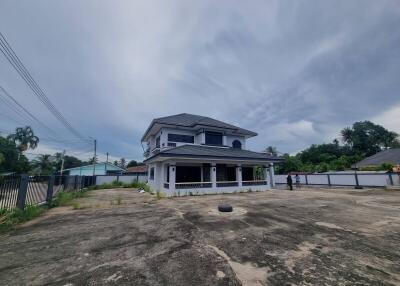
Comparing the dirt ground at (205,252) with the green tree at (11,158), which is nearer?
the dirt ground at (205,252)

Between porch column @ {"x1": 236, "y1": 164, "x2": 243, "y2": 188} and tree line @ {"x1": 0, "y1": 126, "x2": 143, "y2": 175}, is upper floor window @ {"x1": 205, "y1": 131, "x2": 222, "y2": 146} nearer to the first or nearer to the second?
porch column @ {"x1": 236, "y1": 164, "x2": 243, "y2": 188}

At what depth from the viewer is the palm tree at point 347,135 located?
64906mm

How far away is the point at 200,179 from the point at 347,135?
71065mm

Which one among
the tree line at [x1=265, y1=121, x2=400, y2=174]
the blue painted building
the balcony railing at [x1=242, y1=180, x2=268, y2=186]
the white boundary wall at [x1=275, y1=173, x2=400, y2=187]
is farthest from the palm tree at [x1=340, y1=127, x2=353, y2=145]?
the blue painted building

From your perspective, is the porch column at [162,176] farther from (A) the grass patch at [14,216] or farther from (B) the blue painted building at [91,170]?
(B) the blue painted building at [91,170]

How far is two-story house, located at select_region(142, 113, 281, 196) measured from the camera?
15789 mm

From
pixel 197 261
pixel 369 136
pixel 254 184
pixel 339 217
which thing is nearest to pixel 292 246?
pixel 197 261

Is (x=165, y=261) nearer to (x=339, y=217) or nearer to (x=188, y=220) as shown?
(x=188, y=220)

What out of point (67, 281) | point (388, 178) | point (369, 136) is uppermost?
point (369, 136)

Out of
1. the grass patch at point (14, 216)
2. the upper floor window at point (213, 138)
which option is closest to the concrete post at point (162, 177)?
the upper floor window at point (213, 138)

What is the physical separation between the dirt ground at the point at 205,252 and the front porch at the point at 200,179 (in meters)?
8.23

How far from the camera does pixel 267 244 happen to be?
4859mm

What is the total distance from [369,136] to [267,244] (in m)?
78.4

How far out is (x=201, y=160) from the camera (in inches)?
644
